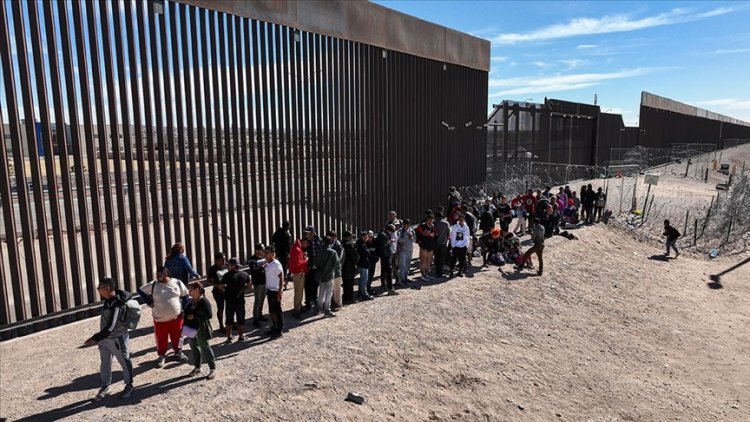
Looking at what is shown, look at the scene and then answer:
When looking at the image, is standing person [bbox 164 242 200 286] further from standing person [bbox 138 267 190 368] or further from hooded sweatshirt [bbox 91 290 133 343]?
hooded sweatshirt [bbox 91 290 133 343]

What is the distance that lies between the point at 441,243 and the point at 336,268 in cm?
359

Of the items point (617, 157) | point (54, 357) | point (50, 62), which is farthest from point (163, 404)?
point (617, 157)

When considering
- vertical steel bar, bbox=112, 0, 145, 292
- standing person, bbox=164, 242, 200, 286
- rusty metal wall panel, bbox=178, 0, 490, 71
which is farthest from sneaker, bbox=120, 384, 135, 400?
rusty metal wall panel, bbox=178, 0, 490, 71

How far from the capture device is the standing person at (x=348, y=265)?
31.3ft

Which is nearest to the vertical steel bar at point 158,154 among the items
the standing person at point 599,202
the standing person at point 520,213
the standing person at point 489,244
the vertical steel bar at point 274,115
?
the vertical steel bar at point 274,115

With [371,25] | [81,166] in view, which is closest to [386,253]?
[81,166]

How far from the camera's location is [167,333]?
712 centimetres

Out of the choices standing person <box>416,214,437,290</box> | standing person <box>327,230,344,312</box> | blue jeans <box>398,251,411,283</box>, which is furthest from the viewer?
standing person <box>416,214,437,290</box>

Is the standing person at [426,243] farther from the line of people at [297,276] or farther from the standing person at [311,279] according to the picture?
the standing person at [311,279]

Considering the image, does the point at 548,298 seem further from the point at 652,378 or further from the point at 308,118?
the point at 308,118

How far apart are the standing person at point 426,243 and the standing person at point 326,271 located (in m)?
2.75

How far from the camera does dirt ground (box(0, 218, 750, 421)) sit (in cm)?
643

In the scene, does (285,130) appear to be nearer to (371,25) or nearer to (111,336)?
Answer: (371,25)

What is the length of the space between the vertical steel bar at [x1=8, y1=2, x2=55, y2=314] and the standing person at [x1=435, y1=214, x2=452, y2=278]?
26.2 feet
